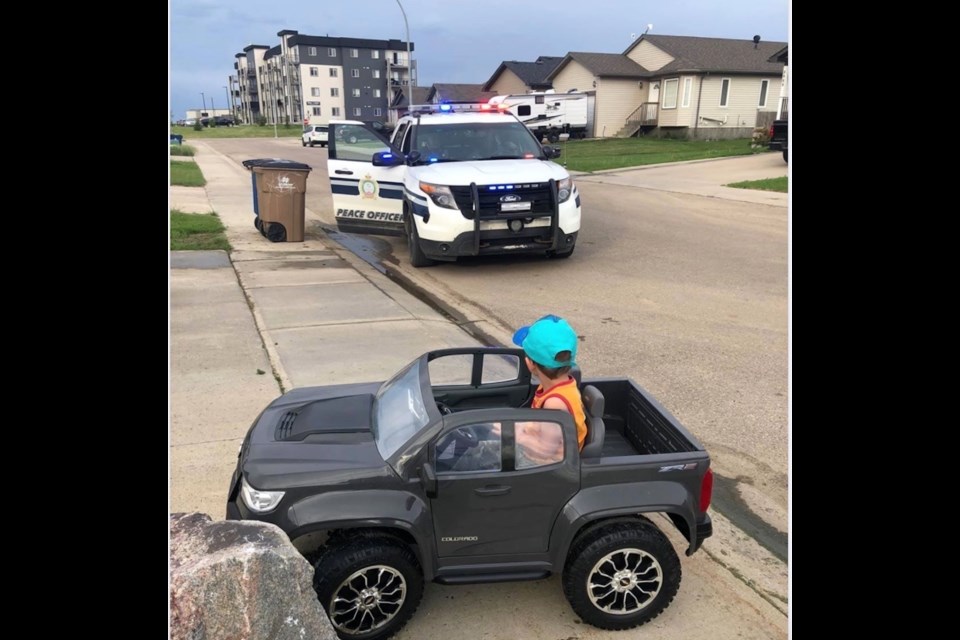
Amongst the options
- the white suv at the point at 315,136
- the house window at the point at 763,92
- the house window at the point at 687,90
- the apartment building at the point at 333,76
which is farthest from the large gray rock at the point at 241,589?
the apartment building at the point at 333,76

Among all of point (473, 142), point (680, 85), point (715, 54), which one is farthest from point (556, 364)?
point (715, 54)

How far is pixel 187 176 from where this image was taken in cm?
2422

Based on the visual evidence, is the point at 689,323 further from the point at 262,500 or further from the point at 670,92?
the point at 670,92

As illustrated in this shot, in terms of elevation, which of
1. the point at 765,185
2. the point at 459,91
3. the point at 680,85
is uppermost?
the point at 459,91

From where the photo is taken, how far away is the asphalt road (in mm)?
3184

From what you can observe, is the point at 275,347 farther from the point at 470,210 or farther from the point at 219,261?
the point at 219,261

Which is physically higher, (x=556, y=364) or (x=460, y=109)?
(x=460, y=109)

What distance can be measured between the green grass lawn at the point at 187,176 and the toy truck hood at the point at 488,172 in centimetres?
1495

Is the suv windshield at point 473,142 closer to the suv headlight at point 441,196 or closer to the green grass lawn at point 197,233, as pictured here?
the suv headlight at point 441,196

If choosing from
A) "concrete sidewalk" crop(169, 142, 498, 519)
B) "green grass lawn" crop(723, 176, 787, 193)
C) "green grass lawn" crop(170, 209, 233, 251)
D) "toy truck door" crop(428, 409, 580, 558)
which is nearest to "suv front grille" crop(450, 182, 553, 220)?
"concrete sidewalk" crop(169, 142, 498, 519)

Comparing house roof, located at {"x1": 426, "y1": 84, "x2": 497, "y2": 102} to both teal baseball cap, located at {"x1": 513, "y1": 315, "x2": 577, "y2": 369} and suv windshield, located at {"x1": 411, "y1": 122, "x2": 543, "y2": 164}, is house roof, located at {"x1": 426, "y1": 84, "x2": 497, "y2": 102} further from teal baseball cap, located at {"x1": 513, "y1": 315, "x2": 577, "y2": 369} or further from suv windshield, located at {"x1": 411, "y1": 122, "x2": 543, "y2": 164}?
teal baseball cap, located at {"x1": 513, "y1": 315, "x2": 577, "y2": 369}

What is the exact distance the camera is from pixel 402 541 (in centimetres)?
283

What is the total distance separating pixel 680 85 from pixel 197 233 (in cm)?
3588

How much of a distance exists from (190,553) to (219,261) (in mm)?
8732
